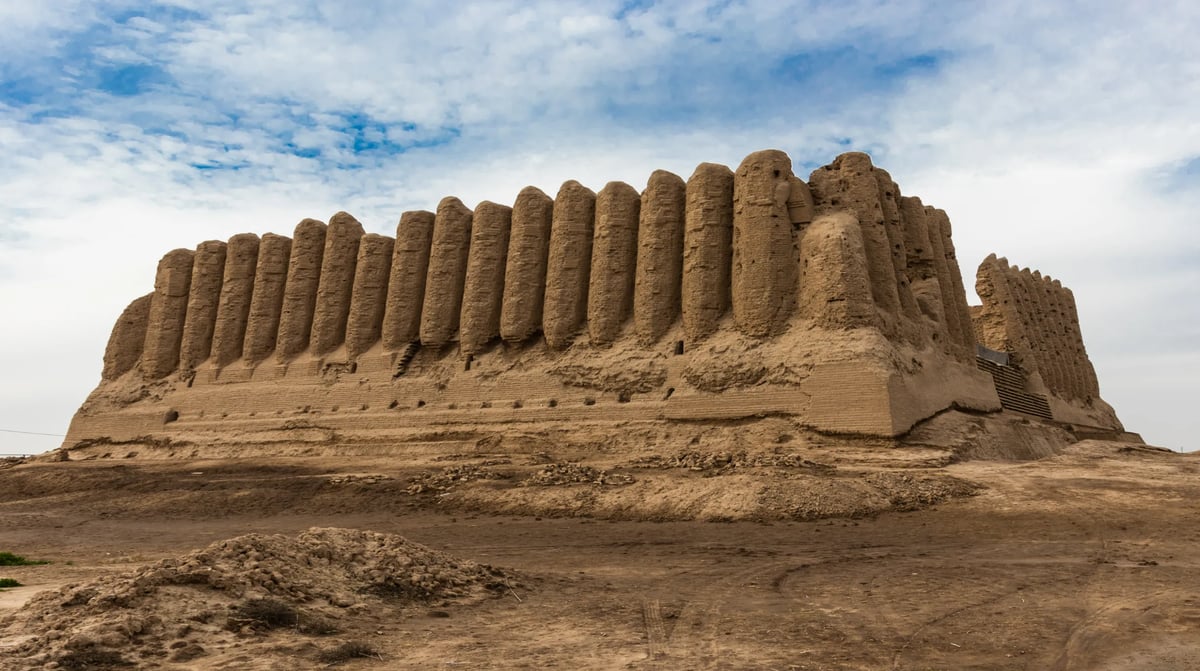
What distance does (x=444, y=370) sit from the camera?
22.0m

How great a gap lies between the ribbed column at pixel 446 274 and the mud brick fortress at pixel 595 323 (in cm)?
6

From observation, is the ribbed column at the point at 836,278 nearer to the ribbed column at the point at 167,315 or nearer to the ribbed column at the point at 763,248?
the ribbed column at the point at 763,248

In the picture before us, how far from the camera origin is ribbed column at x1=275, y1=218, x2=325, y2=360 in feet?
82.4

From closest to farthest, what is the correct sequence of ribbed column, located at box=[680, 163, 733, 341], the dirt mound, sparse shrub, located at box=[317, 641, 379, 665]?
the dirt mound, sparse shrub, located at box=[317, 641, 379, 665], ribbed column, located at box=[680, 163, 733, 341]

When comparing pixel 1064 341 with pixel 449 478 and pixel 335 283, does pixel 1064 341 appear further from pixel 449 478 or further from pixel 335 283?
pixel 335 283

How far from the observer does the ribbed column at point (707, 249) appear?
18.9 meters

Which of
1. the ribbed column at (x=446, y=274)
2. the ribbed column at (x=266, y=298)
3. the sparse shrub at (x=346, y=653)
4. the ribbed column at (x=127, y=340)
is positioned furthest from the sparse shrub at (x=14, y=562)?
the ribbed column at (x=127, y=340)

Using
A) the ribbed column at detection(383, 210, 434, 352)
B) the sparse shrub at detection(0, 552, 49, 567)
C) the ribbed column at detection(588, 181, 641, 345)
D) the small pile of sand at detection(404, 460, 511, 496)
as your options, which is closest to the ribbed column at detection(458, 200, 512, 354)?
the ribbed column at detection(383, 210, 434, 352)

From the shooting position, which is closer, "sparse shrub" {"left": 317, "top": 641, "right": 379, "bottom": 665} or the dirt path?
"sparse shrub" {"left": 317, "top": 641, "right": 379, "bottom": 665}

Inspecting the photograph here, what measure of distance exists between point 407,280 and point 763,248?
1092cm

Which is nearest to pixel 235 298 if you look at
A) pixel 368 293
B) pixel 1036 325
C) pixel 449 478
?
pixel 368 293

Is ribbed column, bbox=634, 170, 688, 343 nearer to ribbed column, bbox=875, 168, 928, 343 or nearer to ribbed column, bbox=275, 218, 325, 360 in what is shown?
ribbed column, bbox=875, 168, 928, 343

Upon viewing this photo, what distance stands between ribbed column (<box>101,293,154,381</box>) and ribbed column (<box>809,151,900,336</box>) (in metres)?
23.5

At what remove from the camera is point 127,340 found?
28.4 m
